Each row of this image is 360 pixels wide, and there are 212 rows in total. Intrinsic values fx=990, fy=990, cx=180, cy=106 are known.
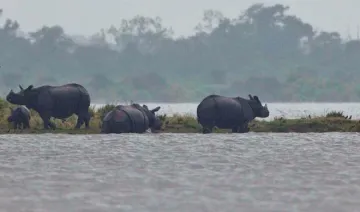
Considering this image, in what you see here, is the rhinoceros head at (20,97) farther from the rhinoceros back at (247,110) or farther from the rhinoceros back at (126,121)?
the rhinoceros back at (247,110)

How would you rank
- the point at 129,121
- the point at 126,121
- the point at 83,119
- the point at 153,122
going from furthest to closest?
the point at 83,119, the point at 153,122, the point at 129,121, the point at 126,121

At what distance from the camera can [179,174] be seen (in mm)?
16156

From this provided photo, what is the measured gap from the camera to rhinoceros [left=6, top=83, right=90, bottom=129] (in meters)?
31.7

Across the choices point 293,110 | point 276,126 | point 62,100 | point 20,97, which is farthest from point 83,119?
point 293,110

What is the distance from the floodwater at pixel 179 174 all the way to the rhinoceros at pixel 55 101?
17.6 feet

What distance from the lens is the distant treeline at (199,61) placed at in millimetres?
109562

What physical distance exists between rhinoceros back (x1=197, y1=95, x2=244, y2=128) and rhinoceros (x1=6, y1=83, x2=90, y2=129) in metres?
3.88

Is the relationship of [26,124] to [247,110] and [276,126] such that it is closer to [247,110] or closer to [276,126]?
[247,110]

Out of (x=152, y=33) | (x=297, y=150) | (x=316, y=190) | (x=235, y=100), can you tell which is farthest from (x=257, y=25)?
(x=316, y=190)

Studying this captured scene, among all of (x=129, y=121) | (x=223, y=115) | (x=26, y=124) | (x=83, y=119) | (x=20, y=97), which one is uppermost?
(x=20, y=97)

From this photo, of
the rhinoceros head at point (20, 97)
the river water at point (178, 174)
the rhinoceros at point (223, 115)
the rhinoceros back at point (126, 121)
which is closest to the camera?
the river water at point (178, 174)

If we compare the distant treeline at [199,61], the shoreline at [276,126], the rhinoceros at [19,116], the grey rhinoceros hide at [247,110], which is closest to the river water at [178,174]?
the rhinoceros at [19,116]

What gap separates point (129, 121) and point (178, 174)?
13707 mm

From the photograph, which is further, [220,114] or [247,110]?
[247,110]
